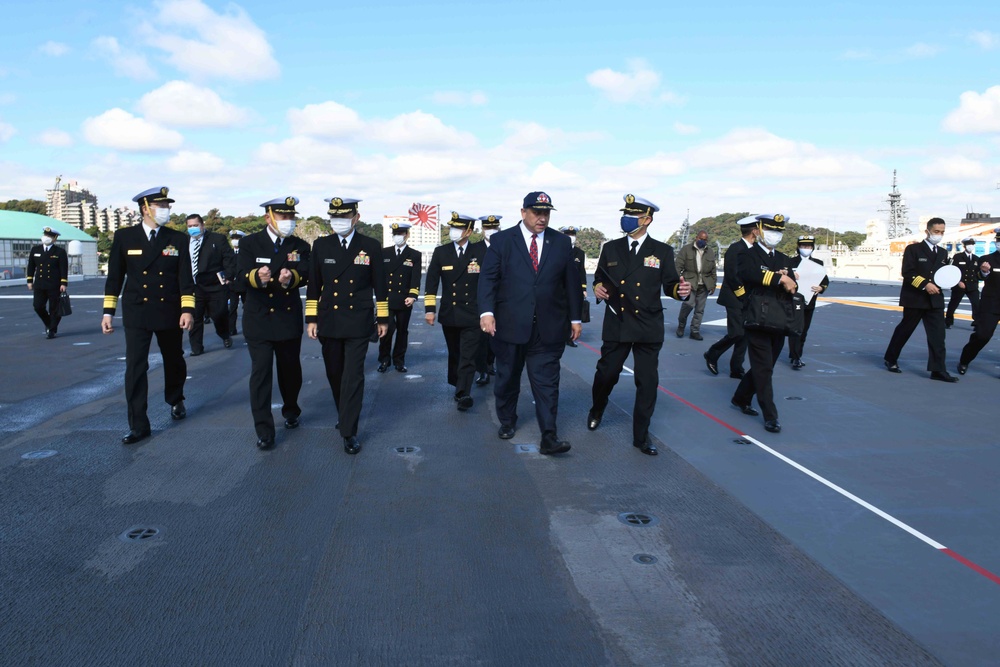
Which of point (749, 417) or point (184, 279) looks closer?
point (184, 279)

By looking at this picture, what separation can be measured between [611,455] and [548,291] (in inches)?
54.9

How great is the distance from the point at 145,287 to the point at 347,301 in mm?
1821

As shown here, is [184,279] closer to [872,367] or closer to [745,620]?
[745,620]

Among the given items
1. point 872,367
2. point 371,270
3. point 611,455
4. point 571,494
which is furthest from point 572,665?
point 872,367

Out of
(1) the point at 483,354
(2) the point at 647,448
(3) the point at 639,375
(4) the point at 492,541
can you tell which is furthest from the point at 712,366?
(4) the point at 492,541


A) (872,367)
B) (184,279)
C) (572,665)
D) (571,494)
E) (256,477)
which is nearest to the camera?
(572,665)

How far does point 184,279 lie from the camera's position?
20.1ft

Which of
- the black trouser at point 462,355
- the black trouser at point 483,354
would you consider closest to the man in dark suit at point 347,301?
the black trouser at point 462,355

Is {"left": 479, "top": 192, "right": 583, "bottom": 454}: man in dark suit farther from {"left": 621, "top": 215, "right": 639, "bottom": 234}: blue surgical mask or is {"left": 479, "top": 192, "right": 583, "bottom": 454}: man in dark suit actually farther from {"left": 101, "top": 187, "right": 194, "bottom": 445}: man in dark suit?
{"left": 101, "top": 187, "right": 194, "bottom": 445}: man in dark suit

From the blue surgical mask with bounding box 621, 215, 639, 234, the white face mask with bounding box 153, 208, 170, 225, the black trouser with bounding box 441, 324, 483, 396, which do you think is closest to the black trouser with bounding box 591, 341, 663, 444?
the blue surgical mask with bounding box 621, 215, 639, 234

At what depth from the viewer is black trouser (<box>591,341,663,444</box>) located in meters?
5.66

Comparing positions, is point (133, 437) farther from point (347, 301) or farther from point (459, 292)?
point (459, 292)

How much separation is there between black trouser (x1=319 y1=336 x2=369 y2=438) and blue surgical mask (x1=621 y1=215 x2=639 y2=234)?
2.33 m

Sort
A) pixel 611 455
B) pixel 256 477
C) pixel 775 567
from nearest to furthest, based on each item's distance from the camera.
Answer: pixel 775 567 < pixel 256 477 < pixel 611 455
